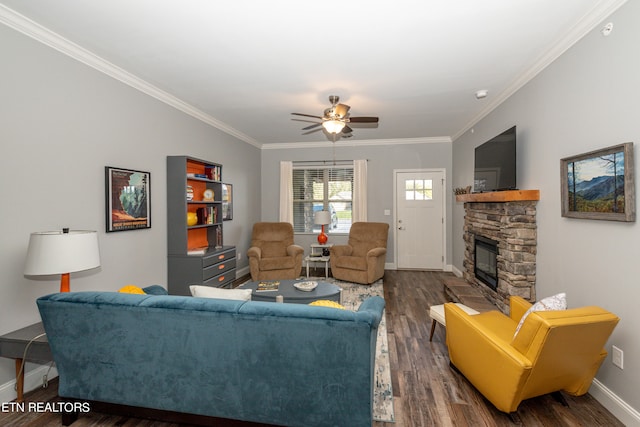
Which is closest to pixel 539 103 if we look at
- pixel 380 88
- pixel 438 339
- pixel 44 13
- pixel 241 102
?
pixel 380 88

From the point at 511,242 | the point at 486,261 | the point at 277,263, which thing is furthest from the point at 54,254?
the point at 486,261

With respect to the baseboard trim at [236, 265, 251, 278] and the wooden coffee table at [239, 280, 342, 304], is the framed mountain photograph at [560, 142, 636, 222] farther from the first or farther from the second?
the baseboard trim at [236, 265, 251, 278]

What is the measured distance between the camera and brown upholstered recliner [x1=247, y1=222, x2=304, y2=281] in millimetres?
4992

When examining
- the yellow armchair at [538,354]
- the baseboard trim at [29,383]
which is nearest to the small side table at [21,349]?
the baseboard trim at [29,383]

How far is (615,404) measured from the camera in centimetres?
198

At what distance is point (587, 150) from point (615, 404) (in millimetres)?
1704

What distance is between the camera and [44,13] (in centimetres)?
216

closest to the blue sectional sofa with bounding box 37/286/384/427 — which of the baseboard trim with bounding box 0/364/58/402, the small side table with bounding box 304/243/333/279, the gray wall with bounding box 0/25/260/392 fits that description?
the baseboard trim with bounding box 0/364/58/402

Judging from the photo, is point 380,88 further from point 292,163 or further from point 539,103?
point 292,163

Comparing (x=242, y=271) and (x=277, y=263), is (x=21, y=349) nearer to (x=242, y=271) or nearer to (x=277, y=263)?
(x=277, y=263)

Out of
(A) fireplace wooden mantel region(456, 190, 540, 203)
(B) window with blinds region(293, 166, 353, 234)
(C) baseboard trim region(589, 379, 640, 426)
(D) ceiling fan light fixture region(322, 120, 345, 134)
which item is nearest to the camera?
(C) baseboard trim region(589, 379, 640, 426)

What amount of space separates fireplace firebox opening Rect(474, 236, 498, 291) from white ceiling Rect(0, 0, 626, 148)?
1762mm

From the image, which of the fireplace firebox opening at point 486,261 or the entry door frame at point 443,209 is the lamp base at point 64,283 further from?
the entry door frame at point 443,209

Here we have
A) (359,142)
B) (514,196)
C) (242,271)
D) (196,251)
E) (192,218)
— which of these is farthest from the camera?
(359,142)
